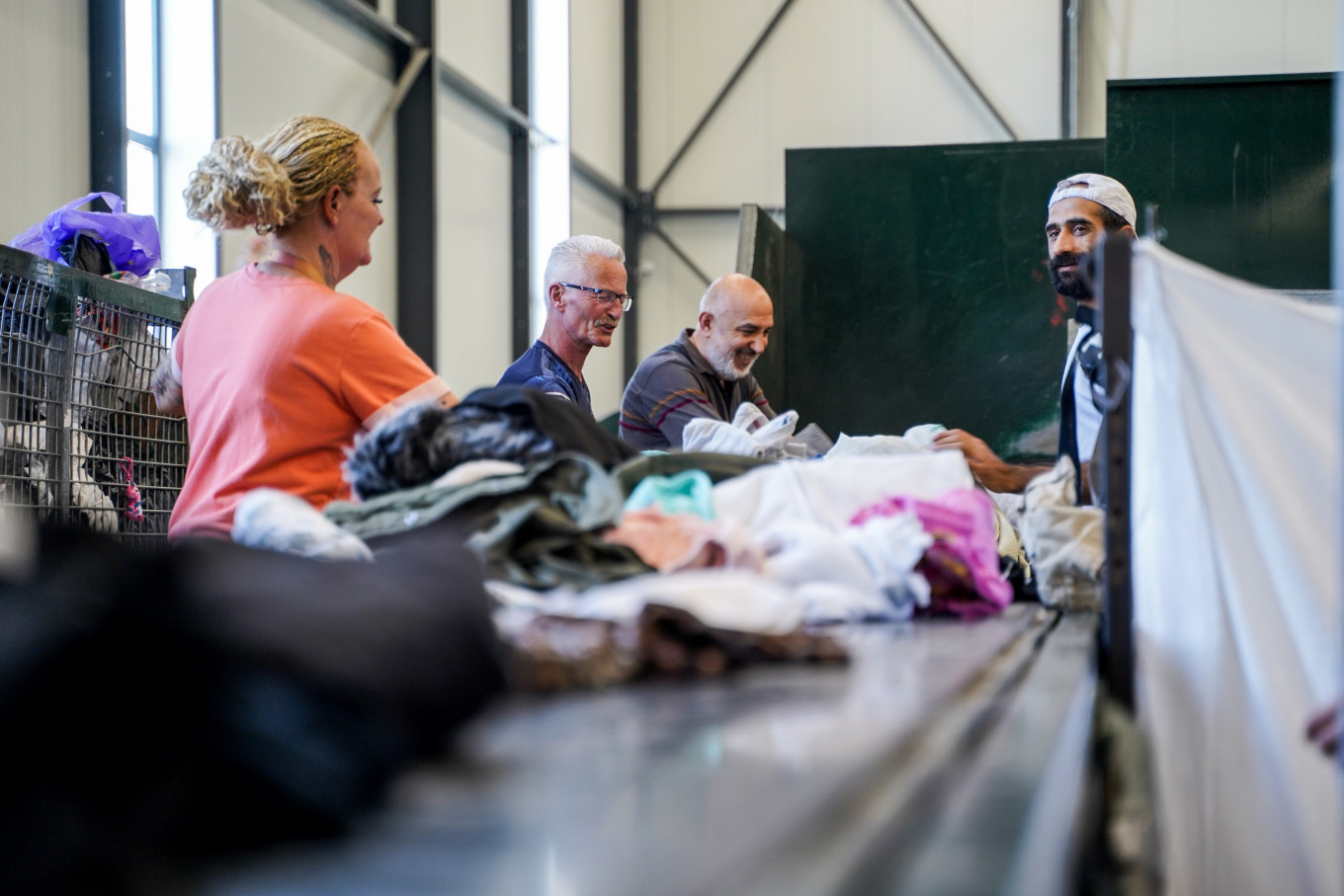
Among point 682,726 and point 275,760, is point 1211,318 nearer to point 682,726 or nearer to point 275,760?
point 682,726

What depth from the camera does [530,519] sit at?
Result: 131 cm

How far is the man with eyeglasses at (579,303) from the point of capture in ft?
11.6

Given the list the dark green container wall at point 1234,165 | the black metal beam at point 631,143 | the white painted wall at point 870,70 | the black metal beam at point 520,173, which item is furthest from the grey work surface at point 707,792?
the black metal beam at point 631,143

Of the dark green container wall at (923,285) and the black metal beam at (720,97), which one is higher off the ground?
the black metal beam at (720,97)

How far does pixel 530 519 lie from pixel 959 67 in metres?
7.77

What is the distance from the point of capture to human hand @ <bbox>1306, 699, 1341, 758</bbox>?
2.77 ft

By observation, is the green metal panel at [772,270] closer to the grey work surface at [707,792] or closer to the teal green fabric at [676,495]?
the teal green fabric at [676,495]

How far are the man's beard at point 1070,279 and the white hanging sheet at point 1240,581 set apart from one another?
1.88 metres

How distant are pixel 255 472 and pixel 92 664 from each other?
43.1 inches

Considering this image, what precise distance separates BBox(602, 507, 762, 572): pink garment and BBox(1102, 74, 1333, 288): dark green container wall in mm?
4427

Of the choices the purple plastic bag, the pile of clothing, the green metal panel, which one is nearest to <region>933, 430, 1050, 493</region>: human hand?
the pile of clothing

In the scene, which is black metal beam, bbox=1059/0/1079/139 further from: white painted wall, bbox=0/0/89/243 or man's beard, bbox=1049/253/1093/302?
white painted wall, bbox=0/0/89/243

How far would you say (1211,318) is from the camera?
1.29 meters

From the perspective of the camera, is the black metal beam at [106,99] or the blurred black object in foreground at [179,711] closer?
the blurred black object in foreground at [179,711]
